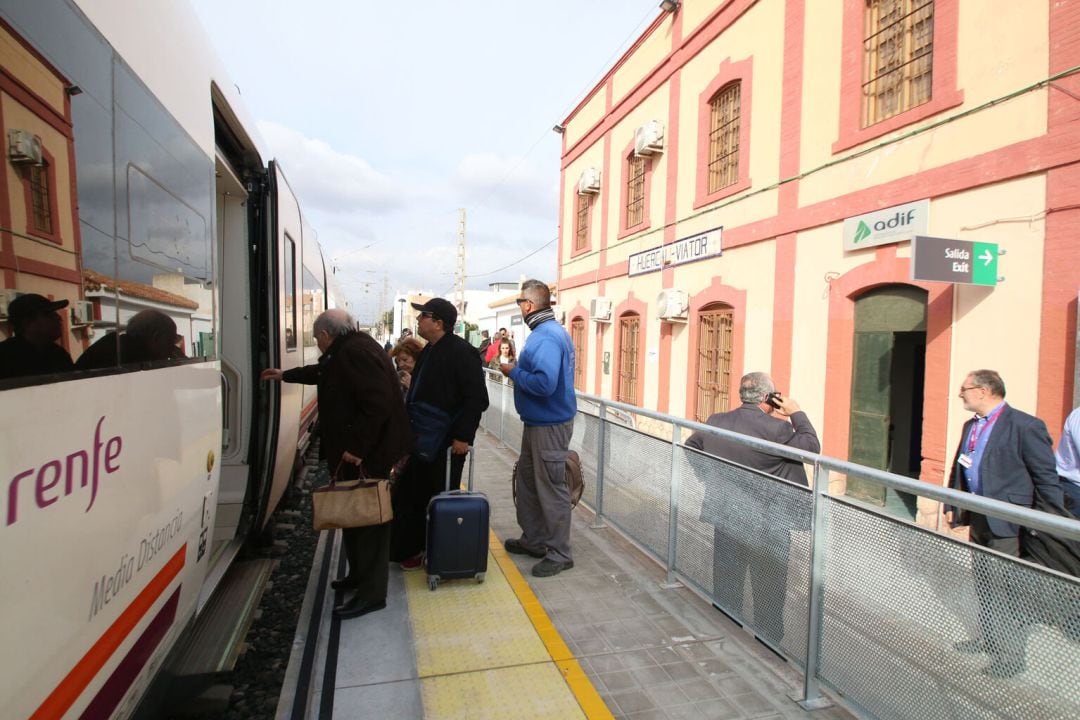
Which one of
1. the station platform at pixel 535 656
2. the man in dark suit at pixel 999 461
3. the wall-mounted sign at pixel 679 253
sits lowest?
the station platform at pixel 535 656

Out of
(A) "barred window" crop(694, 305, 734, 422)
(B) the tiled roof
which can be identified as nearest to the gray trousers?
(B) the tiled roof

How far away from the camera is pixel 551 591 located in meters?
4.24

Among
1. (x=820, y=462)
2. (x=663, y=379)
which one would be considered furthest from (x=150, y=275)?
(x=663, y=379)

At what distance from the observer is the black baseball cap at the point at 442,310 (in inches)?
167

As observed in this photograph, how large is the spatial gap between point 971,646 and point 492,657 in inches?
84.7

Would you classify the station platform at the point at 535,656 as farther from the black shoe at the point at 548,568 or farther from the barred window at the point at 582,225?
the barred window at the point at 582,225

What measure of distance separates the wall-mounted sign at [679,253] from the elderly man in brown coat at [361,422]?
7.96 metres

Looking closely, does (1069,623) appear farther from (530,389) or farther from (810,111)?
(810,111)

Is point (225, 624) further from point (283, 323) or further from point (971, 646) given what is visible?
point (971, 646)

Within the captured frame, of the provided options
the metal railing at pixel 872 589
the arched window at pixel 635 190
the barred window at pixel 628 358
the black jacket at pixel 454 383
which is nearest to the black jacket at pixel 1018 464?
the metal railing at pixel 872 589

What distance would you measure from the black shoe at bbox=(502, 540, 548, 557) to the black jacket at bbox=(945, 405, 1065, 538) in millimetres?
2666

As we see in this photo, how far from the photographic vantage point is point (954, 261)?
6125 millimetres

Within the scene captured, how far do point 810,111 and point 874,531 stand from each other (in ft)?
24.5

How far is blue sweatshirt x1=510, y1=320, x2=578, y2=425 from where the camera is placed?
4215 mm
